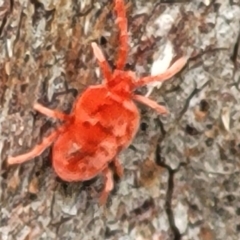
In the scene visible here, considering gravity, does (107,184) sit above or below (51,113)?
below

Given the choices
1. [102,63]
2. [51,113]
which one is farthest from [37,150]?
[102,63]

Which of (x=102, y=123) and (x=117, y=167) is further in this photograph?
(x=117, y=167)

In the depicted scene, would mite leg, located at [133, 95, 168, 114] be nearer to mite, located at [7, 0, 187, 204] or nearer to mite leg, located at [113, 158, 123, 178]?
mite, located at [7, 0, 187, 204]

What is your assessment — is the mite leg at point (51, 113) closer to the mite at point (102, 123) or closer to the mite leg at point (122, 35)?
the mite at point (102, 123)

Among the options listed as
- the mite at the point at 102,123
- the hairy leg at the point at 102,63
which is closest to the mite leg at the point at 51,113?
the mite at the point at 102,123

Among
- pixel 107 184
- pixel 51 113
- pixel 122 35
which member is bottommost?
pixel 107 184

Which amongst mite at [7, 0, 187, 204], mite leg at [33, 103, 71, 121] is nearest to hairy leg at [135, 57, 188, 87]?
mite at [7, 0, 187, 204]

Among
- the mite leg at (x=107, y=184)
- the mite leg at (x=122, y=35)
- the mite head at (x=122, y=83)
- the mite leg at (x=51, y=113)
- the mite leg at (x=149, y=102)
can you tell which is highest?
the mite leg at (x=122, y=35)

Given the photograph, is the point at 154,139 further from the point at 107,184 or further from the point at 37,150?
the point at 37,150

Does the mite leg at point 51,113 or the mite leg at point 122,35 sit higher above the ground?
the mite leg at point 122,35
